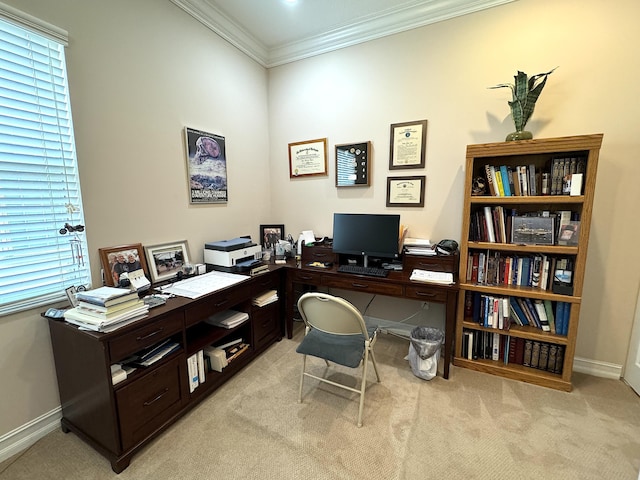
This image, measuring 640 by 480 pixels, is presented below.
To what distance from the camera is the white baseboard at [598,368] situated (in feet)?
6.97

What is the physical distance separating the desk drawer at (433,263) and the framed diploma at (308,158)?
51.1 inches

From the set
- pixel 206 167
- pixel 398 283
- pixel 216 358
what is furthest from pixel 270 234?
pixel 398 283

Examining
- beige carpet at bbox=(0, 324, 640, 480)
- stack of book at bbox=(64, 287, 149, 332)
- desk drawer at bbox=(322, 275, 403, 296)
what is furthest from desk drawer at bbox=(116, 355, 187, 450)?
desk drawer at bbox=(322, 275, 403, 296)

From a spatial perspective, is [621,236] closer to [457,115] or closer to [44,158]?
[457,115]

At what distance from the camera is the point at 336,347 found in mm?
1801

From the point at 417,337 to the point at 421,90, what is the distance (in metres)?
2.17

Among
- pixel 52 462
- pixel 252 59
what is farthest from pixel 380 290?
A: pixel 252 59

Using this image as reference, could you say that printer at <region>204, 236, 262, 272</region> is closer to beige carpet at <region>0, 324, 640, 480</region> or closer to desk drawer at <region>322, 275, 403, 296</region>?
desk drawer at <region>322, 275, 403, 296</region>

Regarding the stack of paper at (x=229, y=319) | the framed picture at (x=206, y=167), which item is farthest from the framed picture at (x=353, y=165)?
the stack of paper at (x=229, y=319)

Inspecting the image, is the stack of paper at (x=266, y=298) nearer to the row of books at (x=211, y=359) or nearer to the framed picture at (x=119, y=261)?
the row of books at (x=211, y=359)

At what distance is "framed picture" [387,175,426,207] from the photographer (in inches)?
101

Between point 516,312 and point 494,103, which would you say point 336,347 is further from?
point 494,103

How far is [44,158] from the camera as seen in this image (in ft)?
5.16

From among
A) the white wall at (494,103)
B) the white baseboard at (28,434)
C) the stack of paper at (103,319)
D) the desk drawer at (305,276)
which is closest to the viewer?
the stack of paper at (103,319)
